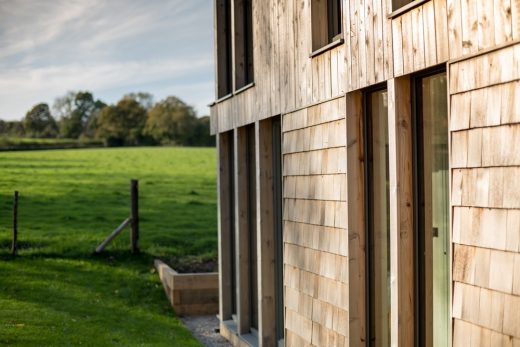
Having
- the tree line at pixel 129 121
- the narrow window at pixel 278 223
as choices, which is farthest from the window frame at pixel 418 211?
the tree line at pixel 129 121

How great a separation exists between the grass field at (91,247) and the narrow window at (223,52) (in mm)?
3649

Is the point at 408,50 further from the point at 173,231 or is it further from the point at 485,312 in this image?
the point at 173,231

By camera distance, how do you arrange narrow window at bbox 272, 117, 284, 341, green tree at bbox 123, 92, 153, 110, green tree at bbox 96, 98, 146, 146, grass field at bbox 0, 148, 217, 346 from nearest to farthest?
1. narrow window at bbox 272, 117, 284, 341
2. grass field at bbox 0, 148, 217, 346
3. green tree at bbox 96, 98, 146, 146
4. green tree at bbox 123, 92, 153, 110

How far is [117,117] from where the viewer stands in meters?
40.6

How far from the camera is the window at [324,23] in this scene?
23.1 feet

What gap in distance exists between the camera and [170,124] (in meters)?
41.7

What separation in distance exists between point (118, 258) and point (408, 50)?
11590 mm

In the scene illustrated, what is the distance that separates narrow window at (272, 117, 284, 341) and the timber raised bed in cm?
409

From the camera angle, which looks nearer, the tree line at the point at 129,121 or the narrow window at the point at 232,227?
the narrow window at the point at 232,227

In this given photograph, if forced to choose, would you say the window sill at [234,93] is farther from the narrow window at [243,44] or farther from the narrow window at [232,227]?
the narrow window at [232,227]

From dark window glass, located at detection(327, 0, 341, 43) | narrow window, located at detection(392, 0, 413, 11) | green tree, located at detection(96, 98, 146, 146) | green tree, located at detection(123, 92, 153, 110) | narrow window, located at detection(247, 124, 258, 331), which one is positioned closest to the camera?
narrow window, located at detection(392, 0, 413, 11)

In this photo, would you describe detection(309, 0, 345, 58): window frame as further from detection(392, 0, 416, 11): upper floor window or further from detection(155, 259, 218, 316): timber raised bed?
detection(155, 259, 218, 316): timber raised bed

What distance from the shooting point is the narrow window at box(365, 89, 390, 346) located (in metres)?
5.91

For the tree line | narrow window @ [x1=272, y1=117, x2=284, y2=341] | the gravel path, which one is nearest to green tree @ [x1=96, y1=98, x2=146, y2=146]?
the tree line
